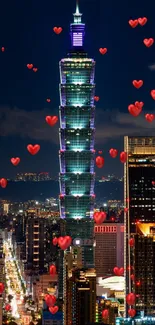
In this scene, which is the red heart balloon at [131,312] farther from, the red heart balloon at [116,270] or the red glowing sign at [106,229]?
the red glowing sign at [106,229]

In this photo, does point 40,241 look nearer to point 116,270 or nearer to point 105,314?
point 116,270

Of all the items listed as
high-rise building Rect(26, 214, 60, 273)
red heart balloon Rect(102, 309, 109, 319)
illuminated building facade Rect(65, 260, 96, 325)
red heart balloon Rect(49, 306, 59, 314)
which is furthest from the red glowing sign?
illuminated building facade Rect(65, 260, 96, 325)

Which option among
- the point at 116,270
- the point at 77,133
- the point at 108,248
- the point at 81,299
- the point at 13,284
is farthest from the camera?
the point at 108,248

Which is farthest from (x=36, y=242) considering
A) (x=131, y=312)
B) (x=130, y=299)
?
(x=131, y=312)

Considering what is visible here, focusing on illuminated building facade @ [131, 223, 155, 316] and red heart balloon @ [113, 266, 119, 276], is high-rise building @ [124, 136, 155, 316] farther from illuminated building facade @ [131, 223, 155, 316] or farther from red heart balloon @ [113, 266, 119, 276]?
illuminated building facade @ [131, 223, 155, 316]

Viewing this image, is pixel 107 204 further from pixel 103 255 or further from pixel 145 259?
pixel 145 259

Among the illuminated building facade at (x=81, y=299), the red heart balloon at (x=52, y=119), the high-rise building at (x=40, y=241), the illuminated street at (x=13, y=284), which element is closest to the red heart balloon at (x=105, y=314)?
the illuminated building facade at (x=81, y=299)

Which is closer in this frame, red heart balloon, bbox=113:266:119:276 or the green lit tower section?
red heart balloon, bbox=113:266:119:276
